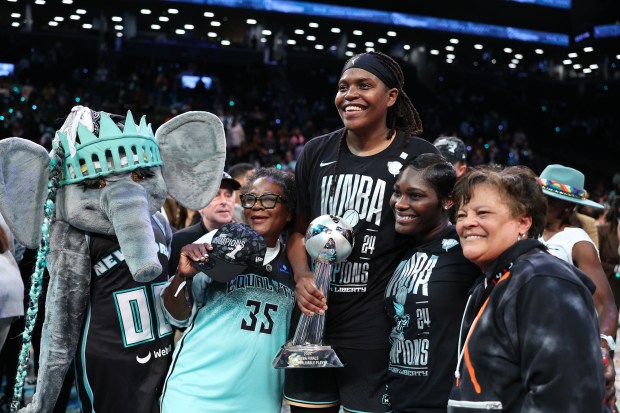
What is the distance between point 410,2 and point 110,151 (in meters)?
24.8

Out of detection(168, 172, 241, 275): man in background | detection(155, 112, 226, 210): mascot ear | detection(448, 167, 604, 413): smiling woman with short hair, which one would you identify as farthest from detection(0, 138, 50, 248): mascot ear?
detection(448, 167, 604, 413): smiling woman with short hair

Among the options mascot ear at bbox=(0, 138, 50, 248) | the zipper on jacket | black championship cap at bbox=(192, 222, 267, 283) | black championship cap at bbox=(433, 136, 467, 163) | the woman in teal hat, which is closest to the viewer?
the zipper on jacket

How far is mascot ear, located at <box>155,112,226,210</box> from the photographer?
9.74ft

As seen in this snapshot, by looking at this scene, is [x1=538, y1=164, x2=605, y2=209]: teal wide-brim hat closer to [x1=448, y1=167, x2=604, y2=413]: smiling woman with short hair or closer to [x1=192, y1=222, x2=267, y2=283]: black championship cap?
[x1=448, y1=167, x2=604, y2=413]: smiling woman with short hair

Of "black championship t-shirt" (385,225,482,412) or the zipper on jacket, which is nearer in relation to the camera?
the zipper on jacket

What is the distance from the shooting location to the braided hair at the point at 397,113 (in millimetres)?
2869

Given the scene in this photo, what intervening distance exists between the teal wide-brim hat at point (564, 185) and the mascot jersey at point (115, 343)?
75.7 inches

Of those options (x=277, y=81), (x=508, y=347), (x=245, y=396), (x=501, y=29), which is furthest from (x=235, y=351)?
(x=501, y=29)

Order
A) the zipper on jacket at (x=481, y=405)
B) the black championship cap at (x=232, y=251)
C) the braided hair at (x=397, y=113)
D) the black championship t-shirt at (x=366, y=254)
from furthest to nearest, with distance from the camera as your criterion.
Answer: the braided hair at (x=397, y=113), the black championship t-shirt at (x=366, y=254), the black championship cap at (x=232, y=251), the zipper on jacket at (x=481, y=405)

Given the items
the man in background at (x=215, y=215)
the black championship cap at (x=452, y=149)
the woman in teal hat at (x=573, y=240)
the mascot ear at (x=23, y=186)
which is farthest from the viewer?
the black championship cap at (x=452, y=149)

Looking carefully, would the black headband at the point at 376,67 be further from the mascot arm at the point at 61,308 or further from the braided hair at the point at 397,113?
the mascot arm at the point at 61,308

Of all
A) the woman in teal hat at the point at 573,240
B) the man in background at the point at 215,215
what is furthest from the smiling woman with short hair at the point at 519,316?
the man in background at the point at 215,215

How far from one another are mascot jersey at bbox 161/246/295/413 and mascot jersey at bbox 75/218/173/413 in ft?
0.41

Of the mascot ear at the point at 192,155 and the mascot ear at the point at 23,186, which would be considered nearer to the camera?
the mascot ear at the point at 23,186
